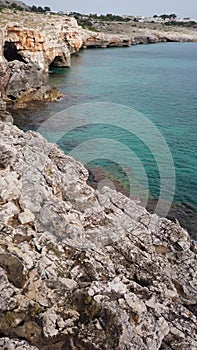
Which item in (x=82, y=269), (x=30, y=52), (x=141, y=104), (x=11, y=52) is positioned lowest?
(x=141, y=104)

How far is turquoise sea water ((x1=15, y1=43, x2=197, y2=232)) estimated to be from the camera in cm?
3388

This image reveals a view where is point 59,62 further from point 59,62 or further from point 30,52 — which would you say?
point 30,52

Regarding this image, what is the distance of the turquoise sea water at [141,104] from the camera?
3388cm

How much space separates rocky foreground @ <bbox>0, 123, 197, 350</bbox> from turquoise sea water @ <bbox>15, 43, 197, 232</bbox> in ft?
31.7

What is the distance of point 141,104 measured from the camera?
56.0 m

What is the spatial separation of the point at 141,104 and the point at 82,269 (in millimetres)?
45119

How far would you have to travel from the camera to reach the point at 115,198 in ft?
68.6

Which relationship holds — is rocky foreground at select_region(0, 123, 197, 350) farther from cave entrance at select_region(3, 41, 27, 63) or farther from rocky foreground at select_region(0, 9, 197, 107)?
cave entrance at select_region(3, 41, 27, 63)

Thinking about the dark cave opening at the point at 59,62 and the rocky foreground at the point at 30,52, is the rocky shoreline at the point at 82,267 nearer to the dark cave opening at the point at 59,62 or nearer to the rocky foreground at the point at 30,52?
the rocky foreground at the point at 30,52

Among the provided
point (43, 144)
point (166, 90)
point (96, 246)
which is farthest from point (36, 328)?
point (166, 90)

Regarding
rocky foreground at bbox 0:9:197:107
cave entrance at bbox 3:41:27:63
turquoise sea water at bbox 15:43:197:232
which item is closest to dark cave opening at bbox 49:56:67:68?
rocky foreground at bbox 0:9:197:107

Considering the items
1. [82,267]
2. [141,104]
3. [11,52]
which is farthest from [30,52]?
[82,267]

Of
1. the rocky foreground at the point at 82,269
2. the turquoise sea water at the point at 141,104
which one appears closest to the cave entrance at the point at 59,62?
the turquoise sea water at the point at 141,104

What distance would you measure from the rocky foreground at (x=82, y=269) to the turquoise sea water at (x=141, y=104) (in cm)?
966
